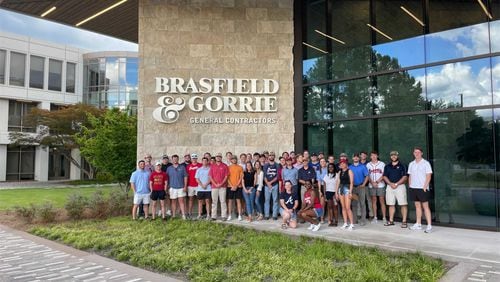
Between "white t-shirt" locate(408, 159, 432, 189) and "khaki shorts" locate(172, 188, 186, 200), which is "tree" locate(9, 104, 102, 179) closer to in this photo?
"khaki shorts" locate(172, 188, 186, 200)

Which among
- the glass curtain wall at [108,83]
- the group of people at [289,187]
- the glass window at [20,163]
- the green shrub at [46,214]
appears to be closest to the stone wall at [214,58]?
the group of people at [289,187]

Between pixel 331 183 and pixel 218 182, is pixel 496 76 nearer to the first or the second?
pixel 331 183

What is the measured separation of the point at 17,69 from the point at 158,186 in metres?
31.7

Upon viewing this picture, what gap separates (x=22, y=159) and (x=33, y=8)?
27760 mm

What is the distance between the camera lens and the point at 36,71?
36281mm

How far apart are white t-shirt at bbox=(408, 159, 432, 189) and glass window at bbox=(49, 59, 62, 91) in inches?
1468

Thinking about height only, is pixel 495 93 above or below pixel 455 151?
above

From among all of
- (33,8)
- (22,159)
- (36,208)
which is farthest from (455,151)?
(22,159)

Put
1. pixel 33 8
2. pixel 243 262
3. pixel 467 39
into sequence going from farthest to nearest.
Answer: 1. pixel 33 8
2. pixel 467 39
3. pixel 243 262

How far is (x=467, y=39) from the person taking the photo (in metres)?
9.83

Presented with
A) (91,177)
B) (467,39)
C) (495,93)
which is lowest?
(91,177)

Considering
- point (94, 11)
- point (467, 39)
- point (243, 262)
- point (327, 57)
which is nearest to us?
point (243, 262)

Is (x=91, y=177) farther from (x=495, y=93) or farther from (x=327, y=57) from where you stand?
(x=495, y=93)

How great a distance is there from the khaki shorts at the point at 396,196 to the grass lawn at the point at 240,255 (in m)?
2.80
